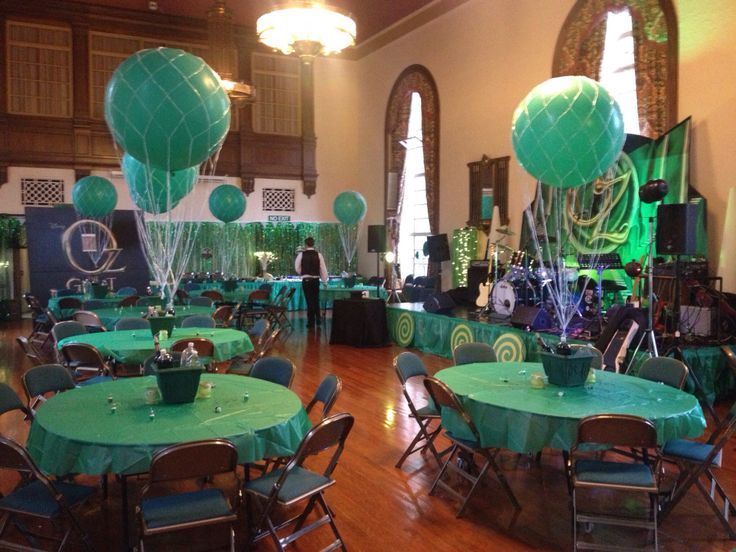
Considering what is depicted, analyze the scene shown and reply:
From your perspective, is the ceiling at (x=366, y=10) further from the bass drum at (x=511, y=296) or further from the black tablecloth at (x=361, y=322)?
the bass drum at (x=511, y=296)

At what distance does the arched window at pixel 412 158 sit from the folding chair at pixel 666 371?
28.7ft

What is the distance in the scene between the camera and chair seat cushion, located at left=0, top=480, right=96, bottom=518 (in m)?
2.88

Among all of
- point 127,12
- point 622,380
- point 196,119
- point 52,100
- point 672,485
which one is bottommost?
point 672,485

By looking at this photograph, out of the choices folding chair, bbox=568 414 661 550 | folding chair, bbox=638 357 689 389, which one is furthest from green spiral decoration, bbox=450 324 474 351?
folding chair, bbox=568 414 661 550

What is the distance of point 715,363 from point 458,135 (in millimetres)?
7312

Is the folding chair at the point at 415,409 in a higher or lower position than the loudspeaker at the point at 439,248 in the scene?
lower

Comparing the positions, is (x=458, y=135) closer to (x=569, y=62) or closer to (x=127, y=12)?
(x=569, y=62)

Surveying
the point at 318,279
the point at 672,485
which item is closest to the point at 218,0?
the point at 318,279

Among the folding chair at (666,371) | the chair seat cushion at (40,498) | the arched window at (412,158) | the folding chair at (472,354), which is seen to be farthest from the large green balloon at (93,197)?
the folding chair at (666,371)

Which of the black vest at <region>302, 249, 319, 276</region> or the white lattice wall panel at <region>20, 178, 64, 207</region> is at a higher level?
the white lattice wall panel at <region>20, 178, 64, 207</region>

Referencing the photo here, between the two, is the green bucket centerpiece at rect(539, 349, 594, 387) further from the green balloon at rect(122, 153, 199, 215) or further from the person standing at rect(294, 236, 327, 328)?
the person standing at rect(294, 236, 327, 328)

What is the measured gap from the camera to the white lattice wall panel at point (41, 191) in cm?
1350

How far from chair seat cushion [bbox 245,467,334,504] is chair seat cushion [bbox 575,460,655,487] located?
1.32m

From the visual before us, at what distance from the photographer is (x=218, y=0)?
32.7 feet
